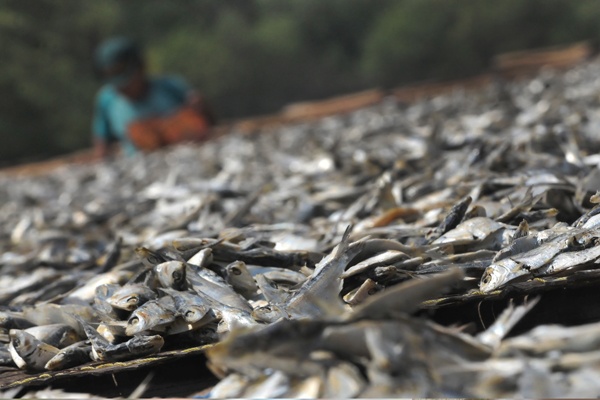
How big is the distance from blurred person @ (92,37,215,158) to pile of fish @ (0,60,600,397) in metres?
4.02

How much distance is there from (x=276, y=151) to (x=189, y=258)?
3.48 meters

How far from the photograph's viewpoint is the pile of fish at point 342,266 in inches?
42.0

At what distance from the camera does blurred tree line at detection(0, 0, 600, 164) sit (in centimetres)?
1800

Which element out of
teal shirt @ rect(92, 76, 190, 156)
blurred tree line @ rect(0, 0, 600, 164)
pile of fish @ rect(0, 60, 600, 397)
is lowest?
blurred tree line @ rect(0, 0, 600, 164)

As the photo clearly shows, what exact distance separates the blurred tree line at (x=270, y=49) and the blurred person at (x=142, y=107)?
358 inches

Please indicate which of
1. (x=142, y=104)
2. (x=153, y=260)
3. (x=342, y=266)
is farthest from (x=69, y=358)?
(x=142, y=104)

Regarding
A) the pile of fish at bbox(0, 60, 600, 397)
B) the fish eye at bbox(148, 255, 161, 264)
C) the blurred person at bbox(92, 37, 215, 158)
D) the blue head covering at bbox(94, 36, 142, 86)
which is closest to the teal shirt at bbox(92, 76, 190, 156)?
the blurred person at bbox(92, 37, 215, 158)

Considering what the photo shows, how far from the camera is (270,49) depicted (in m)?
20.4

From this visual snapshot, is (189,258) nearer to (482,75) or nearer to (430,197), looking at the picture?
(430,197)

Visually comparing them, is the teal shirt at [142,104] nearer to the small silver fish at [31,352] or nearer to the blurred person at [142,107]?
the blurred person at [142,107]

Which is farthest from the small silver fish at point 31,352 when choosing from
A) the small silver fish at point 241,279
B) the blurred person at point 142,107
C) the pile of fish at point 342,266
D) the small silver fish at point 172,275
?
the blurred person at point 142,107

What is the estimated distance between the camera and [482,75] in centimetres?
994

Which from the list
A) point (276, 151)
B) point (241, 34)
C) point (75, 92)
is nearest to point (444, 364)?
point (276, 151)

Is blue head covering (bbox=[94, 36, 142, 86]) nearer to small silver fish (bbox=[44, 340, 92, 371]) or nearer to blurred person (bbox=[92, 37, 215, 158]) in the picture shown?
blurred person (bbox=[92, 37, 215, 158])
